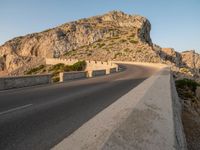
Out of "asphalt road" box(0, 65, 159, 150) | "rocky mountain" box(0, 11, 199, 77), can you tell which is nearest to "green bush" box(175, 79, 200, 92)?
"asphalt road" box(0, 65, 159, 150)

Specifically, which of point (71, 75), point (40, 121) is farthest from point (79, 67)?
point (40, 121)

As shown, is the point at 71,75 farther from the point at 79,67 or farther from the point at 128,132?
the point at 79,67

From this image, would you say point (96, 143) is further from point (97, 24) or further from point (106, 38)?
point (97, 24)

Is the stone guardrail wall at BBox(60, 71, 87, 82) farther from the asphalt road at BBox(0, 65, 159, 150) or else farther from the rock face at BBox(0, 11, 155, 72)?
the rock face at BBox(0, 11, 155, 72)

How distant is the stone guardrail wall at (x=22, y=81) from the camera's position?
1697cm

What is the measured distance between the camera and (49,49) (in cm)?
14150

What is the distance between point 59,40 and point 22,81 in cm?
12865

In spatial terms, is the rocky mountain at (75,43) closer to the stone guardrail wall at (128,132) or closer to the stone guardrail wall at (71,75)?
the stone guardrail wall at (71,75)

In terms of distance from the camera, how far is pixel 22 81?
61.8 ft

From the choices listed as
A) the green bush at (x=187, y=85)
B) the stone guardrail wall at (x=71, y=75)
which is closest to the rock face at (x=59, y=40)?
the stone guardrail wall at (x=71, y=75)

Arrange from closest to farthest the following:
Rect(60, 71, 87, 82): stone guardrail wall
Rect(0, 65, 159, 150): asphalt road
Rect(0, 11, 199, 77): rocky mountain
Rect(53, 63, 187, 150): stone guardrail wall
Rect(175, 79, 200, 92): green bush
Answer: Rect(53, 63, 187, 150): stone guardrail wall, Rect(0, 65, 159, 150): asphalt road, Rect(175, 79, 200, 92): green bush, Rect(60, 71, 87, 82): stone guardrail wall, Rect(0, 11, 199, 77): rocky mountain

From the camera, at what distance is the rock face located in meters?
141

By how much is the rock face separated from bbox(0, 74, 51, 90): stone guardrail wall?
366 feet

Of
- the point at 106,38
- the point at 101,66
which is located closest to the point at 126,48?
the point at 106,38
